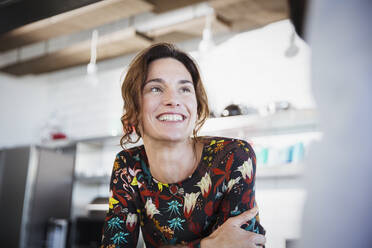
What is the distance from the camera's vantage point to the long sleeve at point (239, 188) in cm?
128

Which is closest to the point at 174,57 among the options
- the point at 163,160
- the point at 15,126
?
the point at 163,160

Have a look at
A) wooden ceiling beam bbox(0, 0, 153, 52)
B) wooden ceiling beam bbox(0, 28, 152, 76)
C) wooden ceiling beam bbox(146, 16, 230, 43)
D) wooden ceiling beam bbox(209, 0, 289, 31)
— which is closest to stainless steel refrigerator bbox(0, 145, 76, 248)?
wooden ceiling beam bbox(0, 28, 152, 76)

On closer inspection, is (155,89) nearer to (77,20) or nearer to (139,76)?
(139,76)

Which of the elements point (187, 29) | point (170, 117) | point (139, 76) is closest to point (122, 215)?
point (170, 117)

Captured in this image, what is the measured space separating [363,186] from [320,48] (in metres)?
0.25

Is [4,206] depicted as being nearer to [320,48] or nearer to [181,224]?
[181,224]

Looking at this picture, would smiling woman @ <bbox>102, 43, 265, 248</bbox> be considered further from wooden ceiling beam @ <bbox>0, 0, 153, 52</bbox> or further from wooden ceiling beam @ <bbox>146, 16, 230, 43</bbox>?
wooden ceiling beam @ <bbox>146, 16, 230, 43</bbox>

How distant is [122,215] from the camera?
1.40 metres

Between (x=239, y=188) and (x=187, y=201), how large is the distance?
0.20m

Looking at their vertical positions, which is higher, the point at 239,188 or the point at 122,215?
the point at 239,188

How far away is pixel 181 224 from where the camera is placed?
1335mm

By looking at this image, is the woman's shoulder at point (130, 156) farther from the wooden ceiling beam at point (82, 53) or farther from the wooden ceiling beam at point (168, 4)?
the wooden ceiling beam at point (82, 53)

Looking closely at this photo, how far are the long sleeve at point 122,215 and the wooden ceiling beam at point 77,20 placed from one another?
2.35 m

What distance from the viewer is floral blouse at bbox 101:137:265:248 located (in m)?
1.33
